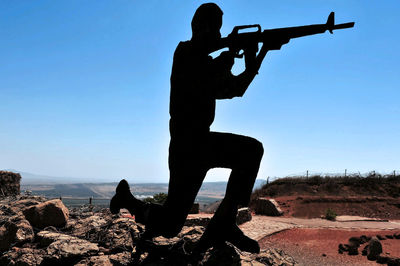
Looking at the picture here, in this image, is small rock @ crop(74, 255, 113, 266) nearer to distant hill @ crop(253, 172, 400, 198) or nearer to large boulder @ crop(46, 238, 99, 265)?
large boulder @ crop(46, 238, 99, 265)

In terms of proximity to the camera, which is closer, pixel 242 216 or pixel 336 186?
pixel 242 216

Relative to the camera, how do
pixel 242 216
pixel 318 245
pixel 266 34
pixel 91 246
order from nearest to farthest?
1. pixel 266 34
2. pixel 91 246
3. pixel 318 245
4. pixel 242 216

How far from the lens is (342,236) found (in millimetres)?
11172

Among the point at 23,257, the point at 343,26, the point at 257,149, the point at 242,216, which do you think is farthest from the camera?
the point at 242,216

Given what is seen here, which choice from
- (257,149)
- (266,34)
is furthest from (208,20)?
(257,149)

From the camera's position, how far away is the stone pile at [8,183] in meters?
8.46

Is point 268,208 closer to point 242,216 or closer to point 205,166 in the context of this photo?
point 242,216

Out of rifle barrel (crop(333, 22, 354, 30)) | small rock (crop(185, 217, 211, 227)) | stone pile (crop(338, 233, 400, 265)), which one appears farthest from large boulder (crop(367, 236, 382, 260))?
rifle barrel (crop(333, 22, 354, 30))

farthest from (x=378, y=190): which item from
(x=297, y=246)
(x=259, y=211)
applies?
(x=297, y=246)

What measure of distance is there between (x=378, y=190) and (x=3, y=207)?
24.6 metres

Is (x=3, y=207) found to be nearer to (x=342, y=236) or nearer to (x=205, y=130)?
(x=205, y=130)

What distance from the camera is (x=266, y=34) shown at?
326 cm

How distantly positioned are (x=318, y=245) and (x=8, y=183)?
9.77 m

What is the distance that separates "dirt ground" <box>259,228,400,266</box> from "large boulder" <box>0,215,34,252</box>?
21.4 ft
